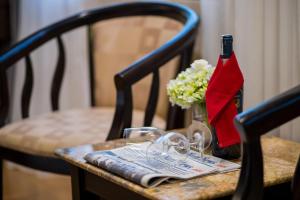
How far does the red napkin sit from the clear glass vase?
0.06 metres

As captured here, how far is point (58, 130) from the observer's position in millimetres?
2031

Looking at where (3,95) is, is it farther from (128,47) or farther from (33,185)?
(33,185)

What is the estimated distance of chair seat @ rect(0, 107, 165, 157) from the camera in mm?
1926

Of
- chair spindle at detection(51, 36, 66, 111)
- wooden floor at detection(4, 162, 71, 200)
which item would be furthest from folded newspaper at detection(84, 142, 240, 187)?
wooden floor at detection(4, 162, 71, 200)

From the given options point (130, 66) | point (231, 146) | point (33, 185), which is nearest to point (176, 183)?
point (231, 146)

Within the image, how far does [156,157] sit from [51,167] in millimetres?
572

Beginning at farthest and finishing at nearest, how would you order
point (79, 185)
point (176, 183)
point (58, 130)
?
1. point (58, 130)
2. point (79, 185)
3. point (176, 183)

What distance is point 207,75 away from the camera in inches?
58.3

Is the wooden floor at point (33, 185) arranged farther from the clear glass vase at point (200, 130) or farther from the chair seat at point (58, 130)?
the clear glass vase at point (200, 130)

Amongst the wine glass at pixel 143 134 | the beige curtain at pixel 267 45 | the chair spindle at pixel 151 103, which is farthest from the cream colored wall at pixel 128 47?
the wine glass at pixel 143 134

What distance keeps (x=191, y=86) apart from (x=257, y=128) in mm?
363

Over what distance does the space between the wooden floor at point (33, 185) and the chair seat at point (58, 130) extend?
0.55 meters

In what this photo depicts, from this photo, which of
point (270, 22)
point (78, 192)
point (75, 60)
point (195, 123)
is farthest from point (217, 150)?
point (75, 60)

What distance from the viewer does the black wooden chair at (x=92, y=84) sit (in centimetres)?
178
